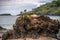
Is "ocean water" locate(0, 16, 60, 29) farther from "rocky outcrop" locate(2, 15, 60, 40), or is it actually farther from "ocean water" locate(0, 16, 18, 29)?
"rocky outcrop" locate(2, 15, 60, 40)

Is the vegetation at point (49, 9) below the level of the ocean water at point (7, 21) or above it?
above

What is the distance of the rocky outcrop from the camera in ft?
21.1

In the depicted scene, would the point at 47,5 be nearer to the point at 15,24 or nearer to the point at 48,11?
the point at 48,11

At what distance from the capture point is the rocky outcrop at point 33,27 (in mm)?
6441

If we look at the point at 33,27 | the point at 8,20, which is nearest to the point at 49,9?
the point at 33,27

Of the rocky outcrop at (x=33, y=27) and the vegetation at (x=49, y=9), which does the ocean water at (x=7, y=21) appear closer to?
the rocky outcrop at (x=33, y=27)

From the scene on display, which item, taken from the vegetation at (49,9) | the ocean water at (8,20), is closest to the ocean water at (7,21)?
the ocean water at (8,20)

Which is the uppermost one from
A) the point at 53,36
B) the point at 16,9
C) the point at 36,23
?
the point at 16,9

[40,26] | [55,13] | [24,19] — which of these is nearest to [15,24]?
[24,19]

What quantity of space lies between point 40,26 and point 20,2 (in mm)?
978

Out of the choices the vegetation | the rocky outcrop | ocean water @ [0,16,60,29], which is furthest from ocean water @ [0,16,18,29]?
the vegetation

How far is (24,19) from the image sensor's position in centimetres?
655

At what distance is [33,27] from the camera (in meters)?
6.44

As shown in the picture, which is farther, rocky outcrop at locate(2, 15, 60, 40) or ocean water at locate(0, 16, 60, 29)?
ocean water at locate(0, 16, 60, 29)
